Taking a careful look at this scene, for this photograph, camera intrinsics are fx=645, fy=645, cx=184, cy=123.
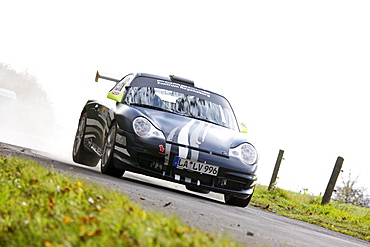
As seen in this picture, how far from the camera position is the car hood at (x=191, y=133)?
8570mm

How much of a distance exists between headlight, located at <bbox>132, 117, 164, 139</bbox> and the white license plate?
42 cm

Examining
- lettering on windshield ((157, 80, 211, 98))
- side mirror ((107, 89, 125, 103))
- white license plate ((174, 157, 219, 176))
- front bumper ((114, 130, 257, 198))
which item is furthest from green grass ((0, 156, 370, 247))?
lettering on windshield ((157, 80, 211, 98))

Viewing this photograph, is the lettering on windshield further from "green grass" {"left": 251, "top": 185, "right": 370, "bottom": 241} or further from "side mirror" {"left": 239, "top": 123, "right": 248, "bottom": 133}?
"green grass" {"left": 251, "top": 185, "right": 370, "bottom": 241}

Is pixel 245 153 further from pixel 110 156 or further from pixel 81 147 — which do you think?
pixel 81 147

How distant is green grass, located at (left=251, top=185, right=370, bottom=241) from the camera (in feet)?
40.5

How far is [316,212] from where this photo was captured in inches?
604

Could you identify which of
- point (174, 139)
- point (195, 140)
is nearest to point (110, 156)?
point (174, 139)

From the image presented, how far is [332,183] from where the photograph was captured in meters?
17.3

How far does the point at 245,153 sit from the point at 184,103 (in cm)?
132

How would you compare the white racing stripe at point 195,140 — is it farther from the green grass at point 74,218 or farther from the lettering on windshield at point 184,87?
the green grass at point 74,218

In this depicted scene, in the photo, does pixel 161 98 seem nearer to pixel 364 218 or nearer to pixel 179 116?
pixel 179 116

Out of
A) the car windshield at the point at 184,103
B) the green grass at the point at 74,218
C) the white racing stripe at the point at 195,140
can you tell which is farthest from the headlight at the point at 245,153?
the green grass at the point at 74,218

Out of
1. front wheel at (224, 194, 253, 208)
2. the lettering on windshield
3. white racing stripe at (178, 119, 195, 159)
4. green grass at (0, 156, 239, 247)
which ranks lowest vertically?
green grass at (0, 156, 239, 247)

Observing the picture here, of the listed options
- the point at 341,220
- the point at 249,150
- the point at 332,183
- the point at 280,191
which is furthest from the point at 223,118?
the point at 280,191
